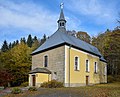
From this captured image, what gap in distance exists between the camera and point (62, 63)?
30562 millimetres

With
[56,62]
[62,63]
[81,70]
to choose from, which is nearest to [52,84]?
[62,63]

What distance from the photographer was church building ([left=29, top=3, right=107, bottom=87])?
30688mm

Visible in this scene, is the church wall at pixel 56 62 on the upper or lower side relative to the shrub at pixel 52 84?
upper

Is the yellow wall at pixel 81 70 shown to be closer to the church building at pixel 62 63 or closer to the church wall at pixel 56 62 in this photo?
the church building at pixel 62 63

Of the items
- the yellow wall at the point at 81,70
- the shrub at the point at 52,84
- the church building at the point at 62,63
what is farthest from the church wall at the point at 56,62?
the shrub at the point at 52,84

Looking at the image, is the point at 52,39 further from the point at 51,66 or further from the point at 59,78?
the point at 59,78

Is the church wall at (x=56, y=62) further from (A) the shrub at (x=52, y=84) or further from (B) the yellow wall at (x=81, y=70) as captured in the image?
(A) the shrub at (x=52, y=84)

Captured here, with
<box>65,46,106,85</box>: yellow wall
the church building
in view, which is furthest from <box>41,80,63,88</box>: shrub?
<box>65,46,106,85</box>: yellow wall

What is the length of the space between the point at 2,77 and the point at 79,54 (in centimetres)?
1206

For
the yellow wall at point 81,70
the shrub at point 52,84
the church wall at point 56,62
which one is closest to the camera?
the shrub at point 52,84

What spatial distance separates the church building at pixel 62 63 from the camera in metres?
30.7

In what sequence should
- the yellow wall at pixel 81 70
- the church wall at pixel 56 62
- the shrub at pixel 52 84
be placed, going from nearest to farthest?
the shrub at pixel 52 84 < the church wall at pixel 56 62 < the yellow wall at pixel 81 70

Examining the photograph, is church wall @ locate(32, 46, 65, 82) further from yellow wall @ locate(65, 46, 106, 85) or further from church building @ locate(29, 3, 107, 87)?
yellow wall @ locate(65, 46, 106, 85)

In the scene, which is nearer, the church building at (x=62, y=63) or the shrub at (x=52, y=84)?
the shrub at (x=52, y=84)
